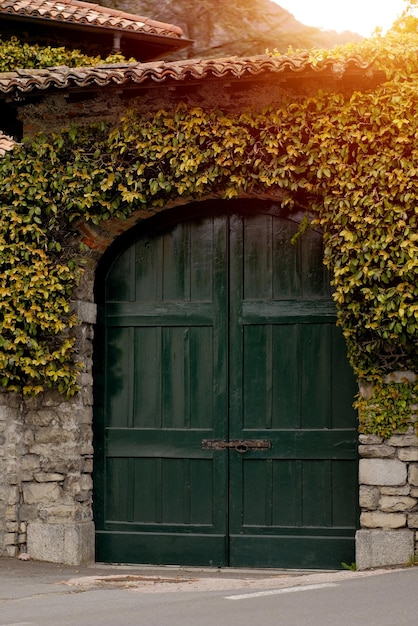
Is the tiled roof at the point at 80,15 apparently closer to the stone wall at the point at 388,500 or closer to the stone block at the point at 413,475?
the stone wall at the point at 388,500

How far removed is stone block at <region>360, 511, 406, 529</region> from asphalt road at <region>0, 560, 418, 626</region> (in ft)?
1.49

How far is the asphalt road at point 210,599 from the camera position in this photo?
Result: 5.65 metres

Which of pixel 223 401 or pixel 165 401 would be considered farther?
pixel 165 401

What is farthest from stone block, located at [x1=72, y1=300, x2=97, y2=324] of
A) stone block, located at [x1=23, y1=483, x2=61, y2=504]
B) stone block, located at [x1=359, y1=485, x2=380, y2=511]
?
stone block, located at [x1=359, y1=485, x2=380, y2=511]

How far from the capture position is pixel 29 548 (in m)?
8.66

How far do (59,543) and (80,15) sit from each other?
330 inches

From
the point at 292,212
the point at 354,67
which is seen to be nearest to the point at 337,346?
the point at 292,212

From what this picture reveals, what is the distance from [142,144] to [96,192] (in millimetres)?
576

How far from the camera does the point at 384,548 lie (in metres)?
7.87

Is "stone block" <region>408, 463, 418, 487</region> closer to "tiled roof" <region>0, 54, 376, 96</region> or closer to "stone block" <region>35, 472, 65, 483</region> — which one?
"stone block" <region>35, 472, 65, 483</region>

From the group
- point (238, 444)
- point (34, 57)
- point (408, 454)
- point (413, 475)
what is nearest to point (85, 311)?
point (238, 444)

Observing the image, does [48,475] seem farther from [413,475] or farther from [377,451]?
[413,475]

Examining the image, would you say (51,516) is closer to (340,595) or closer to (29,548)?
(29,548)

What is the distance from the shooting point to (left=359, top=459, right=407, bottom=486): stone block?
7918mm
